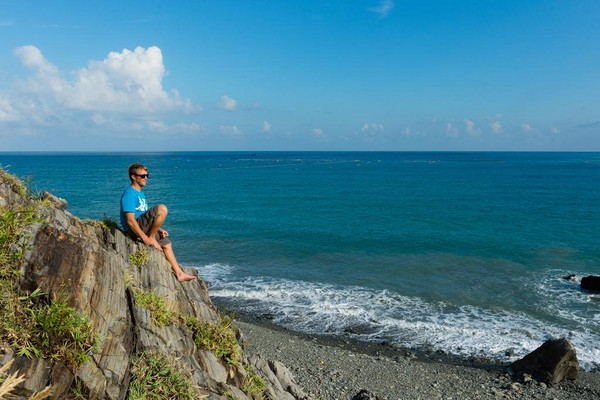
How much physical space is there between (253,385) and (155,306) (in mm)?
2361

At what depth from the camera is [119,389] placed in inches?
220

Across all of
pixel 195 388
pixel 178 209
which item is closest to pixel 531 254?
pixel 195 388

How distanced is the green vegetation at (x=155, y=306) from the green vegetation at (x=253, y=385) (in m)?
1.80

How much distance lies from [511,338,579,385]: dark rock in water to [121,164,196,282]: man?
13.6 metres

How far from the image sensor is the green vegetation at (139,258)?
8776 mm

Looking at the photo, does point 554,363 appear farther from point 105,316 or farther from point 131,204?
point 105,316

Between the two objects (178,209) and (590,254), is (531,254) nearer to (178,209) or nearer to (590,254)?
(590,254)

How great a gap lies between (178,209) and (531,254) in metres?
A: 38.0

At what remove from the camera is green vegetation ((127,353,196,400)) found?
5.77 m

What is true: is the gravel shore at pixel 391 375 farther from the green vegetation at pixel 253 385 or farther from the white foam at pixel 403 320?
the green vegetation at pixel 253 385

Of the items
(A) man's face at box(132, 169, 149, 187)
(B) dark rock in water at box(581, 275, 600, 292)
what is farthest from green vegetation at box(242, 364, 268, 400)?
(B) dark rock in water at box(581, 275, 600, 292)

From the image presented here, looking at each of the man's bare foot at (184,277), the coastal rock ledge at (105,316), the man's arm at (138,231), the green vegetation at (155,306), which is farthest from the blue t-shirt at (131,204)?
the green vegetation at (155,306)

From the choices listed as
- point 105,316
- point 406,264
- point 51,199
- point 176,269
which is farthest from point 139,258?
point 406,264

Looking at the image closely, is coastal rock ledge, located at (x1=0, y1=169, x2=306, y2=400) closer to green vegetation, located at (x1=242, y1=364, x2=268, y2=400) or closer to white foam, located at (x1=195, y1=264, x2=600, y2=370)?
green vegetation, located at (x1=242, y1=364, x2=268, y2=400)
